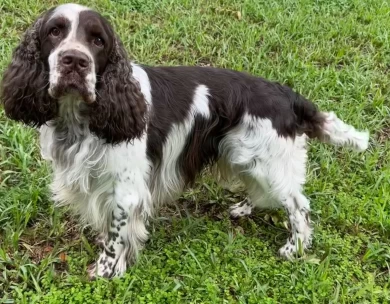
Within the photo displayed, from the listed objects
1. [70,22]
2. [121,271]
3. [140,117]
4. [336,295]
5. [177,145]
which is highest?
[70,22]

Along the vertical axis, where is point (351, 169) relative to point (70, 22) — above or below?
below

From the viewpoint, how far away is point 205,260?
155 inches

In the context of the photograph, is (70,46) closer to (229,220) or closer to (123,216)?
(123,216)

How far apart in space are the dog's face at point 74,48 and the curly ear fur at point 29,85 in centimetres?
6

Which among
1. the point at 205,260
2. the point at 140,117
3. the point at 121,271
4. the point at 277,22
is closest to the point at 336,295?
the point at 205,260

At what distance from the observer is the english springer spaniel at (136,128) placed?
3.14 meters

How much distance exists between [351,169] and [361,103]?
1049 mm

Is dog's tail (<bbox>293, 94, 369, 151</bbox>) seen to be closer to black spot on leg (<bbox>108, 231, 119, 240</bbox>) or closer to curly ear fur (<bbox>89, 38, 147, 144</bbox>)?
curly ear fur (<bbox>89, 38, 147, 144</bbox>)

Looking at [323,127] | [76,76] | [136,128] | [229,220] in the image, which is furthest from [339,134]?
[76,76]

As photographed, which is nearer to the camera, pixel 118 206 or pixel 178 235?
pixel 118 206

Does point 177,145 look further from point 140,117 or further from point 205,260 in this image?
point 205,260

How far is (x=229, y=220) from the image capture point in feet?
14.6

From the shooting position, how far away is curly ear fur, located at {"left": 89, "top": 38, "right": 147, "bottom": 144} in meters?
3.24

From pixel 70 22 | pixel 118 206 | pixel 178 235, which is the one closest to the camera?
pixel 70 22
